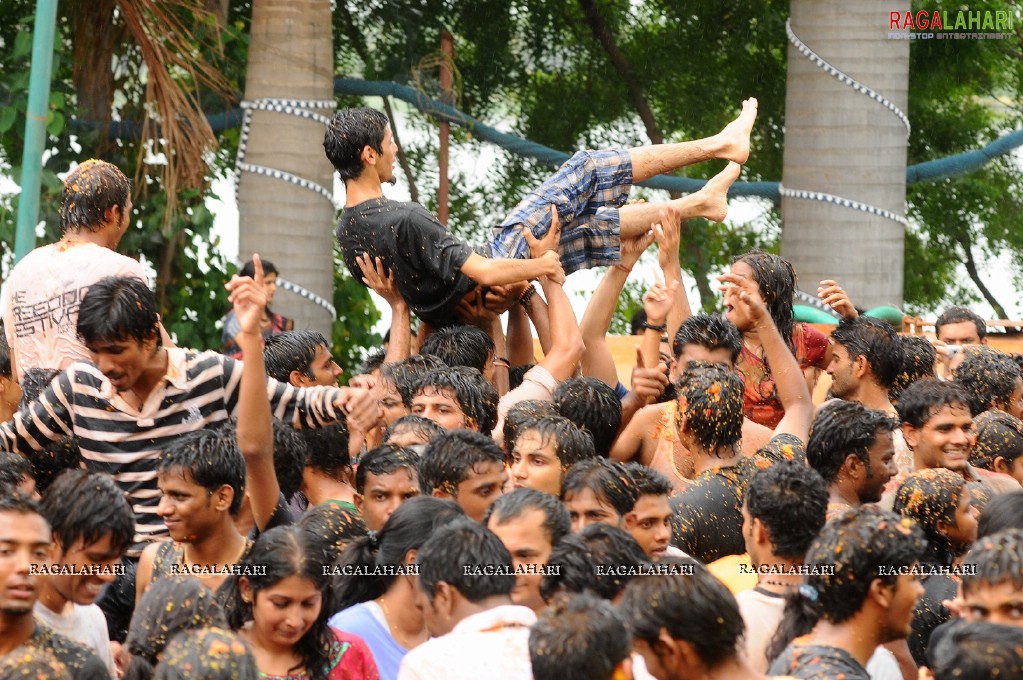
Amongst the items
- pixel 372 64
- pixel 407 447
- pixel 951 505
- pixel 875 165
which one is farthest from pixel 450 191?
pixel 951 505

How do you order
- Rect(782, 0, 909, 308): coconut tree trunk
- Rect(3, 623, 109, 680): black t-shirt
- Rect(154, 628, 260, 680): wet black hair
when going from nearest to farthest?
Rect(154, 628, 260, 680): wet black hair < Rect(3, 623, 109, 680): black t-shirt < Rect(782, 0, 909, 308): coconut tree trunk

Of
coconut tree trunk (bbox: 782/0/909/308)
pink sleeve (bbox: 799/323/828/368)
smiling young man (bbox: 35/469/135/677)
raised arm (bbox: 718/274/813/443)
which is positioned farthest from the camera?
coconut tree trunk (bbox: 782/0/909/308)

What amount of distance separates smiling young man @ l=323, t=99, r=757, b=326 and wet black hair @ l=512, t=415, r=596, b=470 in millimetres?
1151

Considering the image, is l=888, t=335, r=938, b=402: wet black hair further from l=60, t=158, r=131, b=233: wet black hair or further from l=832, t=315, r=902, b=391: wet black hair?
l=60, t=158, r=131, b=233: wet black hair

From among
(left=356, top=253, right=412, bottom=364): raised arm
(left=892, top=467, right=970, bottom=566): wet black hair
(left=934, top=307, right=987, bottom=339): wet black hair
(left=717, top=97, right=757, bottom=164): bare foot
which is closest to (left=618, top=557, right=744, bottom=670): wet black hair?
(left=892, top=467, right=970, bottom=566): wet black hair

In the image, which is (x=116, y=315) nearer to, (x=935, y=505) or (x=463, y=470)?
(x=463, y=470)

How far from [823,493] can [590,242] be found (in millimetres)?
2946

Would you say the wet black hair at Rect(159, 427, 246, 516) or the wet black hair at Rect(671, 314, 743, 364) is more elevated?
the wet black hair at Rect(671, 314, 743, 364)

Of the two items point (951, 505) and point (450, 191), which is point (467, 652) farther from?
point (450, 191)

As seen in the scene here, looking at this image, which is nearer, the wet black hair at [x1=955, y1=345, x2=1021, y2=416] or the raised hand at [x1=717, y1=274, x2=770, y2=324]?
the raised hand at [x1=717, y1=274, x2=770, y2=324]

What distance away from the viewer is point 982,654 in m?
2.72

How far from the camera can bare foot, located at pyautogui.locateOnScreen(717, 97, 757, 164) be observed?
272 inches

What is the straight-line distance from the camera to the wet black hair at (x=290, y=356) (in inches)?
225

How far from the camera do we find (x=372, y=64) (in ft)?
32.4
